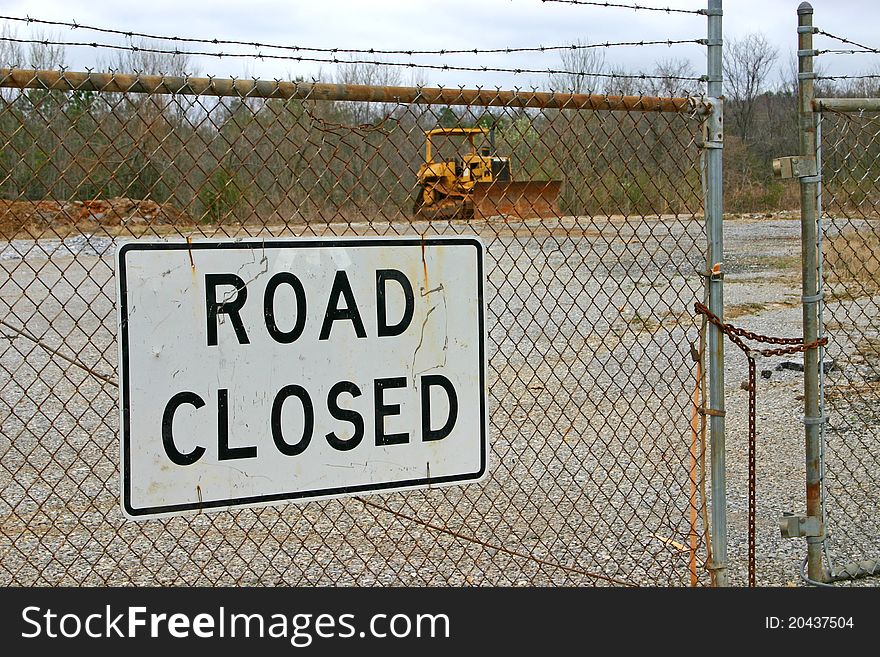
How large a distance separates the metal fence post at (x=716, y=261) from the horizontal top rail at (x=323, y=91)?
0.10 metres

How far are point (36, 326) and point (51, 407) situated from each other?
495 cm

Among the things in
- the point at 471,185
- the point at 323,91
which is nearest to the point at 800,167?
the point at 323,91

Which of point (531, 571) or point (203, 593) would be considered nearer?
point (203, 593)

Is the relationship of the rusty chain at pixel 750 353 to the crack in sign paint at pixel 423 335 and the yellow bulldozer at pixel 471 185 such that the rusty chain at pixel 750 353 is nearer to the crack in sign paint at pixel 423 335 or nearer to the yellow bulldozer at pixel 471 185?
the yellow bulldozer at pixel 471 185

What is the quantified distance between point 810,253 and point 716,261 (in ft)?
1.58

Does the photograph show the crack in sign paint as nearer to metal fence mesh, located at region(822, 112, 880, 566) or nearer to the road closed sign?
the road closed sign

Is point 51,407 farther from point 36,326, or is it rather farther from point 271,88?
point 271,88

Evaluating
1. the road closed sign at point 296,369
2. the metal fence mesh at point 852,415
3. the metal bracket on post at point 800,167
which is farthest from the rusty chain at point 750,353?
the road closed sign at point 296,369

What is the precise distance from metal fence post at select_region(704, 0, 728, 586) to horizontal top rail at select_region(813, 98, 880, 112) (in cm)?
50

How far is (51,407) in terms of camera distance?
29.0 ft

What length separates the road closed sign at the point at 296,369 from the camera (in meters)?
2.89

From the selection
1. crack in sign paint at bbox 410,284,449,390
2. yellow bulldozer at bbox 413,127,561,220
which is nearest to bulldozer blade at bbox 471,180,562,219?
yellow bulldozer at bbox 413,127,561,220

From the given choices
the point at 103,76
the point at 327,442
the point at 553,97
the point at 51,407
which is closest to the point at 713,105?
the point at 553,97

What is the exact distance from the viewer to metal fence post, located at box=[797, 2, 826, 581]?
3.96 metres
